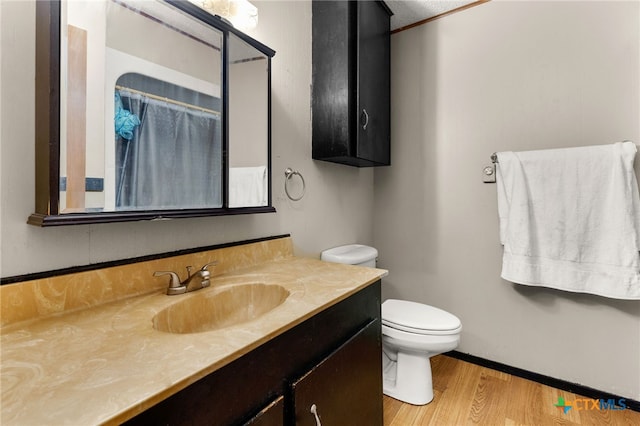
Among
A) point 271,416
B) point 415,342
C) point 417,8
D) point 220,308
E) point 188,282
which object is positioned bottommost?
point 415,342

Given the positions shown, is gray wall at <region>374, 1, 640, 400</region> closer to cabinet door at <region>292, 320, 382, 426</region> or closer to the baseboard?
the baseboard

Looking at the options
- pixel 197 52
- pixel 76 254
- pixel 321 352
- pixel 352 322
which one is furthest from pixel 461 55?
pixel 76 254

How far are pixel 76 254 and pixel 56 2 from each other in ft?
2.15

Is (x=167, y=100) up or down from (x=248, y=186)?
up

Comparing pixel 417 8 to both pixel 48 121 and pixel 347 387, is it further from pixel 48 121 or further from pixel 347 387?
pixel 347 387

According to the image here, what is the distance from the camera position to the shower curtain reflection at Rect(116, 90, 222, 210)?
926mm

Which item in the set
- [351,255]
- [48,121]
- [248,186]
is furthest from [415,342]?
[48,121]

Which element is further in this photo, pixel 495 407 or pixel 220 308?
pixel 495 407

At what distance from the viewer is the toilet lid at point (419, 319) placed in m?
1.54

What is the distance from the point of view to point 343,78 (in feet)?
5.50

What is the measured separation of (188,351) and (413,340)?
124 centimetres

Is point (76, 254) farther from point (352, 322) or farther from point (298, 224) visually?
point (298, 224)

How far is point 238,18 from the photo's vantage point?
4.20 feet

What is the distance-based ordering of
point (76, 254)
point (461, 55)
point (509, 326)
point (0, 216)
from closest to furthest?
1. point (0, 216)
2. point (76, 254)
3. point (509, 326)
4. point (461, 55)
